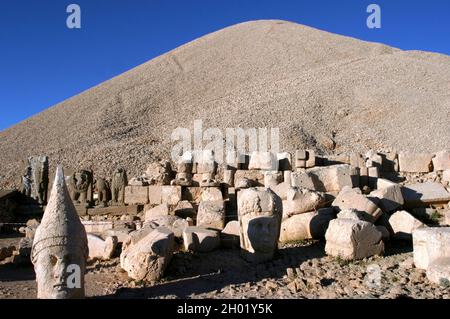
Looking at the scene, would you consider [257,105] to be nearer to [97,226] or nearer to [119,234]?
[97,226]

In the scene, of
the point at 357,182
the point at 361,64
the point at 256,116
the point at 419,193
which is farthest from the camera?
the point at 361,64

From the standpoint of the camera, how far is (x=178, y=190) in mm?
13102

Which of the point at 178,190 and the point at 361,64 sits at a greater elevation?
the point at 361,64

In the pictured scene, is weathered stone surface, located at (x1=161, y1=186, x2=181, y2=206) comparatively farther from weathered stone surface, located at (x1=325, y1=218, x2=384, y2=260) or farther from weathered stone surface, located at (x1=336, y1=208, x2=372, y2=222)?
weathered stone surface, located at (x1=325, y1=218, x2=384, y2=260)

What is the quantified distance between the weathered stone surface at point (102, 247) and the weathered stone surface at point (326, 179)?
4.68 meters

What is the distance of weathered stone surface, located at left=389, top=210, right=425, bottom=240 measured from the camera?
8.79 metres

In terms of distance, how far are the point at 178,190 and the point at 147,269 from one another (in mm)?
6123

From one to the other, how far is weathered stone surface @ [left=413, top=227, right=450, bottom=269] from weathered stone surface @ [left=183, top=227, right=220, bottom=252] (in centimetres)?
357

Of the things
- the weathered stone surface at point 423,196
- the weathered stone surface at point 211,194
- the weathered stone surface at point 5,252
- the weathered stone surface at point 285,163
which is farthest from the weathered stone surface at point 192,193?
the weathered stone surface at point 423,196

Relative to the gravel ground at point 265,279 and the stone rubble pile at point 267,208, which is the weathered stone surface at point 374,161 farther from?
the gravel ground at point 265,279

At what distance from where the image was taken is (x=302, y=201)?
957cm

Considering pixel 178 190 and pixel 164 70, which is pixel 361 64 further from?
pixel 178 190

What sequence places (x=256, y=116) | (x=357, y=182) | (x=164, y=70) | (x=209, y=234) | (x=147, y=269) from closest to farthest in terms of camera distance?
(x=147, y=269) → (x=209, y=234) → (x=357, y=182) → (x=256, y=116) → (x=164, y=70)

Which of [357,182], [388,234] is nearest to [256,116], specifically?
[357,182]
